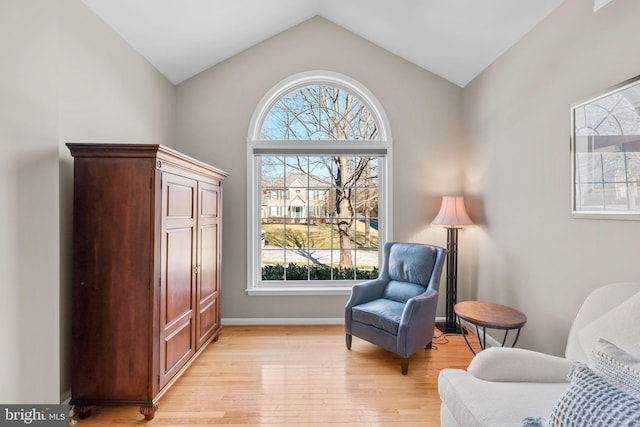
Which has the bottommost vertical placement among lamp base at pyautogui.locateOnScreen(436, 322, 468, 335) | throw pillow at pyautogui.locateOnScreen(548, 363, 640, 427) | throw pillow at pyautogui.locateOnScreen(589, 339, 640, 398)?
lamp base at pyautogui.locateOnScreen(436, 322, 468, 335)

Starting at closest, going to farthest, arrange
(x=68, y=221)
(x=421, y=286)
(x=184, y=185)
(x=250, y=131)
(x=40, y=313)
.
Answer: (x=40, y=313) → (x=68, y=221) → (x=184, y=185) → (x=421, y=286) → (x=250, y=131)

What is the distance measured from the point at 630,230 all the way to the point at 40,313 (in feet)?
10.6

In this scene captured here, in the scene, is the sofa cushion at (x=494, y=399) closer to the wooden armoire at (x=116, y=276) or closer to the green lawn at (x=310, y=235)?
the wooden armoire at (x=116, y=276)

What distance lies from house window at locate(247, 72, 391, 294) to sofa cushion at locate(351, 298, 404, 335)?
0.77 metres

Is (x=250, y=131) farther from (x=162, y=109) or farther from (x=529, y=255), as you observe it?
(x=529, y=255)

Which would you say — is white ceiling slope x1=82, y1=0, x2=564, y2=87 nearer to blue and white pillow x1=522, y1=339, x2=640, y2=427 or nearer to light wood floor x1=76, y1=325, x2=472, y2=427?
blue and white pillow x1=522, y1=339, x2=640, y2=427

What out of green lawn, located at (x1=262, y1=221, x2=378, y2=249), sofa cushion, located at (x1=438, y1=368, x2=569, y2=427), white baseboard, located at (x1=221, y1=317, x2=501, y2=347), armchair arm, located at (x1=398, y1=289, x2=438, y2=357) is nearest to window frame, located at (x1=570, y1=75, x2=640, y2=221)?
sofa cushion, located at (x1=438, y1=368, x2=569, y2=427)

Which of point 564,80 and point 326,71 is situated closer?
point 564,80

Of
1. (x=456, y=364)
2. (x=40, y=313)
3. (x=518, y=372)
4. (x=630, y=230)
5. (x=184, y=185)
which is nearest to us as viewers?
(x=518, y=372)

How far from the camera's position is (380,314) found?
7.88 feet

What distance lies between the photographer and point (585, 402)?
35.9 inches

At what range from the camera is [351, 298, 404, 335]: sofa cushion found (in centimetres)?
232

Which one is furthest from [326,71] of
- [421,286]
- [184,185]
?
[421,286]

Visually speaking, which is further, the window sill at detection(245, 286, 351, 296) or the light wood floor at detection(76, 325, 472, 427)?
the window sill at detection(245, 286, 351, 296)
